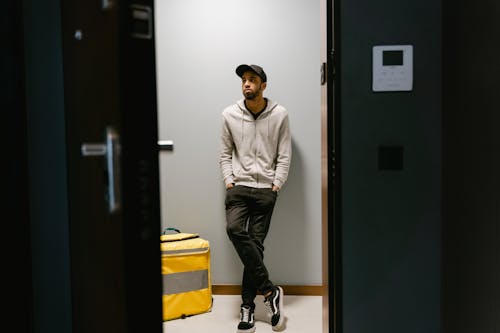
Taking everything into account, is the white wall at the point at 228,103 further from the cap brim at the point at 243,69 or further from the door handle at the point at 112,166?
the door handle at the point at 112,166

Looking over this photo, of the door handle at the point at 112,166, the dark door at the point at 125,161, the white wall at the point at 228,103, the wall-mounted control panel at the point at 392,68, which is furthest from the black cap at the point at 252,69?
the door handle at the point at 112,166

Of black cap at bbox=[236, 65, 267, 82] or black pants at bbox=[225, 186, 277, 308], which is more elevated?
black cap at bbox=[236, 65, 267, 82]

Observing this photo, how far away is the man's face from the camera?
9.34ft

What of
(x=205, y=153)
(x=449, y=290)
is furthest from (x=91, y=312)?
(x=205, y=153)

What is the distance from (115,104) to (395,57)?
120 centimetres

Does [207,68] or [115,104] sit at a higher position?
[207,68]

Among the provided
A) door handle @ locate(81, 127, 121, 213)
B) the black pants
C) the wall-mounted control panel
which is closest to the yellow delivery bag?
the black pants

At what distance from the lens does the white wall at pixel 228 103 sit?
318 centimetres

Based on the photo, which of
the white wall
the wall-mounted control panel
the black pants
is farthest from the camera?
the white wall

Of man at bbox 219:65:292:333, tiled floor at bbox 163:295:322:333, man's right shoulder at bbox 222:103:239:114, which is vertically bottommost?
tiled floor at bbox 163:295:322:333

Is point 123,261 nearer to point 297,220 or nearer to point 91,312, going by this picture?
point 91,312

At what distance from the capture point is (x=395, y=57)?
161 centimetres

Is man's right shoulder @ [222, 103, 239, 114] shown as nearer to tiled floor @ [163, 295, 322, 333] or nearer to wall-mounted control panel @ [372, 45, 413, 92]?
tiled floor @ [163, 295, 322, 333]

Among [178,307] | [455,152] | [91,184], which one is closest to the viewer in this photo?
[91,184]
